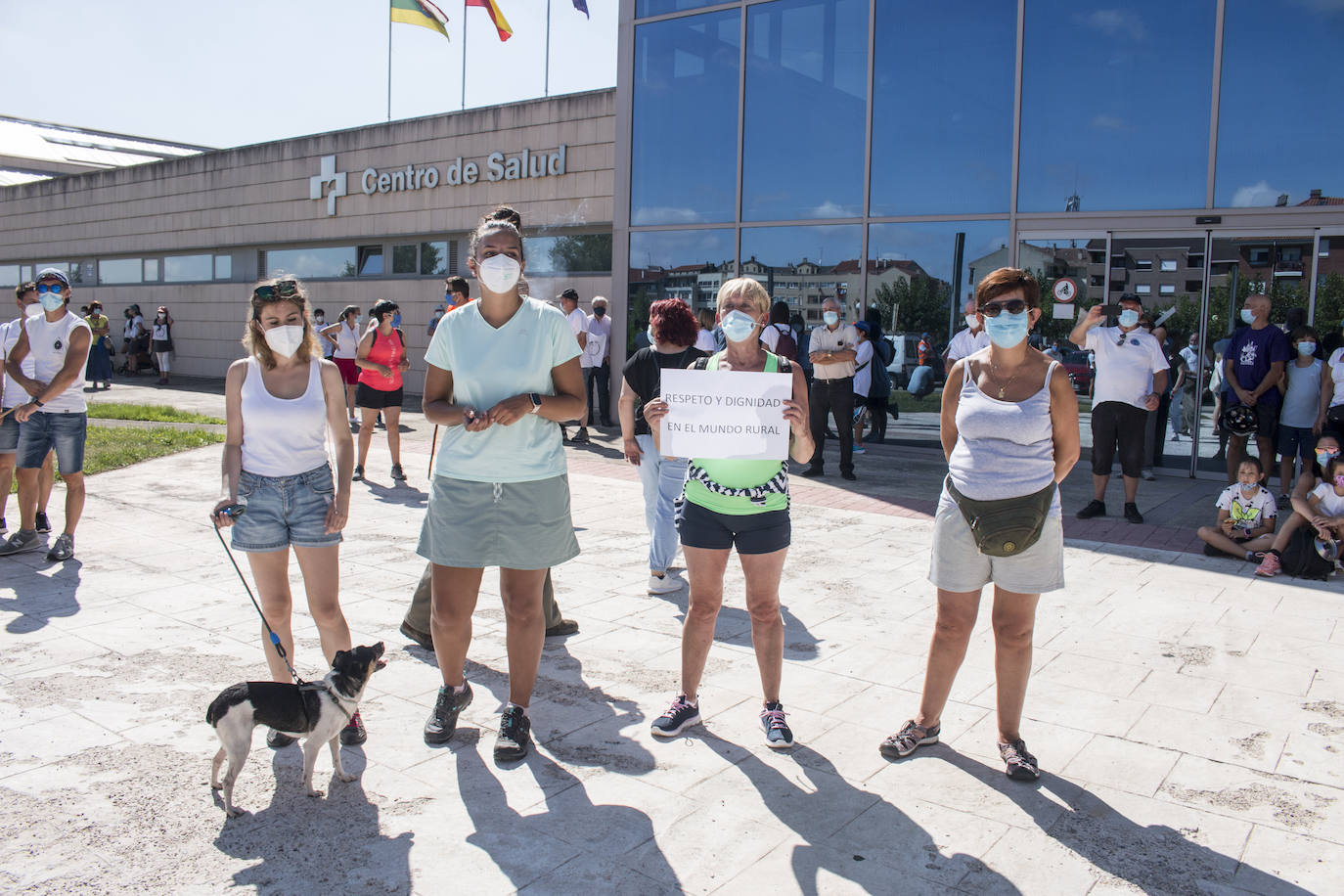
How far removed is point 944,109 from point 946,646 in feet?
33.1

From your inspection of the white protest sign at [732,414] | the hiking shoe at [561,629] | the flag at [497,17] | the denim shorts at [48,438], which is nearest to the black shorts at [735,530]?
the white protest sign at [732,414]

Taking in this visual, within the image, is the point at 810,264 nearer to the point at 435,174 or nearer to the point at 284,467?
the point at 435,174

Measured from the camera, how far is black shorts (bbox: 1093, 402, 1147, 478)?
8336 millimetres

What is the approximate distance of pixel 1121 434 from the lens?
8.41m

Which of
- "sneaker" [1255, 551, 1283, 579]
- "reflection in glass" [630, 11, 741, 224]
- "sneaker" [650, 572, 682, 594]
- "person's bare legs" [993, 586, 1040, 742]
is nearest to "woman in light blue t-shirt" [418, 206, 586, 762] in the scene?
"person's bare legs" [993, 586, 1040, 742]

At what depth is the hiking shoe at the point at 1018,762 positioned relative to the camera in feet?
11.7

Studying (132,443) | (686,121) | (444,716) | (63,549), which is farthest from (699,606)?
(686,121)

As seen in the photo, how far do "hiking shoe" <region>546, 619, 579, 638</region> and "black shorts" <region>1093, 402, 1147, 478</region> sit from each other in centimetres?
522

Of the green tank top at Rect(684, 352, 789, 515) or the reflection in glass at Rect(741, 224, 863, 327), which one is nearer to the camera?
the green tank top at Rect(684, 352, 789, 515)

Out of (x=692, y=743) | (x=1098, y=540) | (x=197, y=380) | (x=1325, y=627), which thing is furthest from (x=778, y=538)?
(x=197, y=380)

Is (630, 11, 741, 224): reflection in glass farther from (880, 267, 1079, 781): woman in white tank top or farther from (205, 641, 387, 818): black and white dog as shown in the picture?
(205, 641, 387, 818): black and white dog

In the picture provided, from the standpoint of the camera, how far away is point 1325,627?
17.9 feet

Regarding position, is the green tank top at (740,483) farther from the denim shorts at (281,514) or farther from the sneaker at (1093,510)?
the sneaker at (1093,510)

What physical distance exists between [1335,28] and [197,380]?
915 inches
